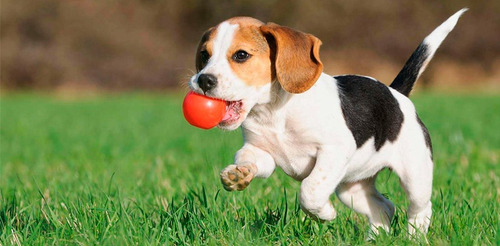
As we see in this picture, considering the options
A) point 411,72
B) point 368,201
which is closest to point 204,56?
point 368,201

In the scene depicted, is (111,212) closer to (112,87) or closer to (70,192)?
(70,192)

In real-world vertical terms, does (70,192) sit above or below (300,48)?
below

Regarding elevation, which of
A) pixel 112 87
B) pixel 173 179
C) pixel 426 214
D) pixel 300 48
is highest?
pixel 300 48

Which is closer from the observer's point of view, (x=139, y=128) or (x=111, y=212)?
(x=111, y=212)

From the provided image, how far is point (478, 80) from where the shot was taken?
35.3m

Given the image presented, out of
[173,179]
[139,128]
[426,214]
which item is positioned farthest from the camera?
[139,128]

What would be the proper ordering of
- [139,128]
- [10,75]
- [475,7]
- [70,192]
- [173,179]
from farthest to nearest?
[475,7]
[10,75]
[139,128]
[173,179]
[70,192]

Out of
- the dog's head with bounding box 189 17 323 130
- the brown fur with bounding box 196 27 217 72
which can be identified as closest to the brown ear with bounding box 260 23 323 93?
the dog's head with bounding box 189 17 323 130

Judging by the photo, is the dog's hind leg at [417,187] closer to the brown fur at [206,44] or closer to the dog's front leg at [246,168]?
the dog's front leg at [246,168]

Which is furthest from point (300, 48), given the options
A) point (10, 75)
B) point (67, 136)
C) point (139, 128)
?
point (10, 75)

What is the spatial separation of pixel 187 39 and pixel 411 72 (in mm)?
33940

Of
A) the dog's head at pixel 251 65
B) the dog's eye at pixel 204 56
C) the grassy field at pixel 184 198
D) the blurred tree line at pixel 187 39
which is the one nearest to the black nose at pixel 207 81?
the dog's head at pixel 251 65

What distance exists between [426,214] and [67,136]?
28.0 ft

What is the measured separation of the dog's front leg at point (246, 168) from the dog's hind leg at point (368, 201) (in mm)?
701
